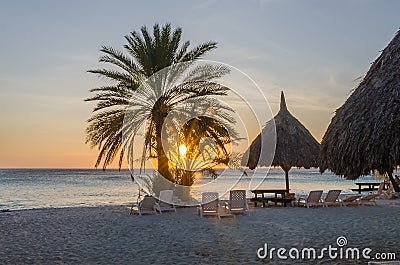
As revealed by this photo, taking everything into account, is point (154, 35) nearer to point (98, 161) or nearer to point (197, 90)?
point (197, 90)

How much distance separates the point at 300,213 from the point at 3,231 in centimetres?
921

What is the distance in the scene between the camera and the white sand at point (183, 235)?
8.84 meters

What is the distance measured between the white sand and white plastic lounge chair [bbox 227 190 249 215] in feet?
1.57

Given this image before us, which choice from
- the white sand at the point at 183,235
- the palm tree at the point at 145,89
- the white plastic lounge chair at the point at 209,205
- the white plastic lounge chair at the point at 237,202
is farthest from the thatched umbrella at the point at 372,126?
the palm tree at the point at 145,89

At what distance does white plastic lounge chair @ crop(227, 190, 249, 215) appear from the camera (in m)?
15.0

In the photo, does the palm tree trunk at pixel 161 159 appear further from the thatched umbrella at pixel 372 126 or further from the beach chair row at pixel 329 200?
the thatched umbrella at pixel 372 126

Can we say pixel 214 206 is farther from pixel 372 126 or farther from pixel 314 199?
pixel 372 126

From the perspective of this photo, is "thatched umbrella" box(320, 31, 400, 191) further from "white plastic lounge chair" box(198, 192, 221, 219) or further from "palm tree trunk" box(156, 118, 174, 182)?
"palm tree trunk" box(156, 118, 174, 182)

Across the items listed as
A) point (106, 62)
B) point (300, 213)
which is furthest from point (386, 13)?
point (106, 62)

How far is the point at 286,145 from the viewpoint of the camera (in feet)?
66.4

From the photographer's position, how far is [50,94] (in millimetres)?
20531

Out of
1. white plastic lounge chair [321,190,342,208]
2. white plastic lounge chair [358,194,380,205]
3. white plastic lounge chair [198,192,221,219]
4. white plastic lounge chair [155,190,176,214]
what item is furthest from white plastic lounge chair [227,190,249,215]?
white plastic lounge chair [358,194,380,205]

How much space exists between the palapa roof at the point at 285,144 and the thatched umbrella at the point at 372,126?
12.6 m

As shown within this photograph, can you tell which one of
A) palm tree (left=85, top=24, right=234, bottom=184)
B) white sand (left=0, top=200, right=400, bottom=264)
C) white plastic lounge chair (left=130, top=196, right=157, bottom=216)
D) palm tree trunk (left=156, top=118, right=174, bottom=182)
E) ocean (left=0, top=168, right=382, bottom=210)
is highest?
palm tree (left=85, top=24, right=234, bottom=184)
